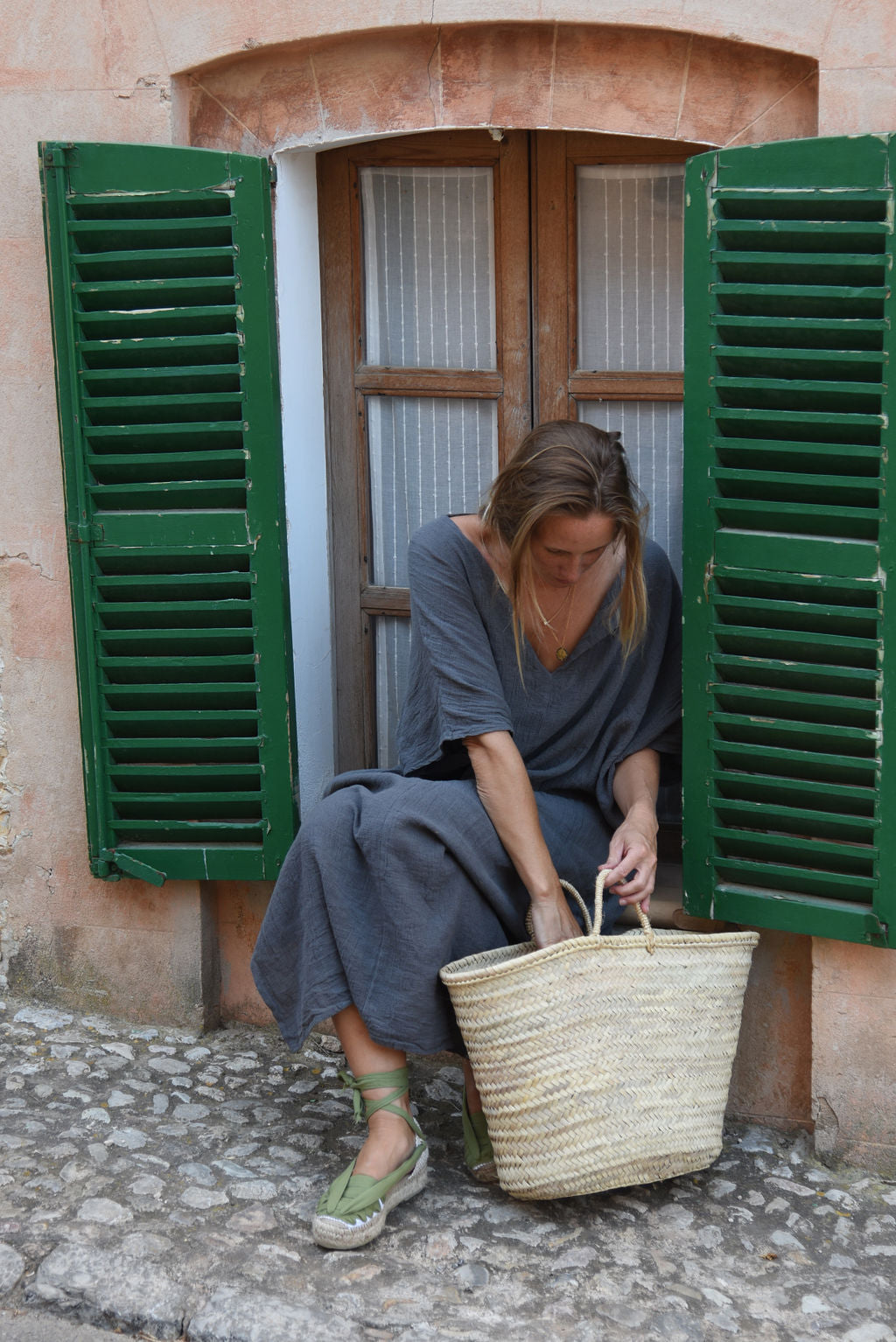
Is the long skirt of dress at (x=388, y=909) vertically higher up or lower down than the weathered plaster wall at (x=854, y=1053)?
higher up

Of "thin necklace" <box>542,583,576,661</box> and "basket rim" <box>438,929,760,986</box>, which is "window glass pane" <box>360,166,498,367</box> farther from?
"basket rim" <box>438,929,760,986</box>

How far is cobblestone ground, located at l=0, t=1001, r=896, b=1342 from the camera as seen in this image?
252 cm

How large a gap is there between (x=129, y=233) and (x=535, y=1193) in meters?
2.17

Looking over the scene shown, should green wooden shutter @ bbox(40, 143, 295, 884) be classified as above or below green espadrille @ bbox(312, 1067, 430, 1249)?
above

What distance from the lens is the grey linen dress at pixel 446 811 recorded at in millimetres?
2820

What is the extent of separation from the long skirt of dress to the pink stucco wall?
25.6 inches

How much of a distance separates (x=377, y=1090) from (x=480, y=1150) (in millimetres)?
275

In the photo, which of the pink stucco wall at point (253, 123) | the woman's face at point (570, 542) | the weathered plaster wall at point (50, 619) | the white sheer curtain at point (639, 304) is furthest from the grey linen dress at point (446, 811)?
the weathered plaster wall at point (50, 619)

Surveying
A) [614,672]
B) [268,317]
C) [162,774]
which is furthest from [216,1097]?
[268,317]

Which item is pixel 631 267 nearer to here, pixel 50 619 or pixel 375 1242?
pixel 50 619

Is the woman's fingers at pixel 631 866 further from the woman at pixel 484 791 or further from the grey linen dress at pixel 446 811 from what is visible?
the grey linen dress at pixel 446 811

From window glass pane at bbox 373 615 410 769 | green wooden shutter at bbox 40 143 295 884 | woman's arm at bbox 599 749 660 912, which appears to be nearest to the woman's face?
woman's arm at bbox 599 749 660 912

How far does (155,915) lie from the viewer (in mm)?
3617

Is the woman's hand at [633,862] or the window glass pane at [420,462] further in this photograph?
the window glass pane at [420,462]
